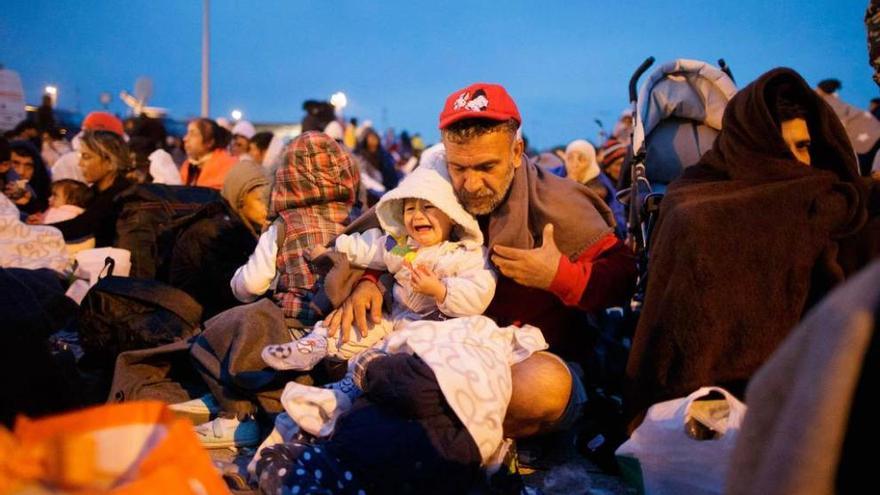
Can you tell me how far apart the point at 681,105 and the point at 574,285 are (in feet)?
5.39

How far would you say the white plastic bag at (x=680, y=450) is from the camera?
8.42 ft

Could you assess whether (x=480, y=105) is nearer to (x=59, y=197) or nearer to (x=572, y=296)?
(x=572, y=296)

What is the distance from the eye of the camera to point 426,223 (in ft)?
11.7

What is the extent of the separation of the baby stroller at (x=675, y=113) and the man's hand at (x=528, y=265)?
1027 millimetres

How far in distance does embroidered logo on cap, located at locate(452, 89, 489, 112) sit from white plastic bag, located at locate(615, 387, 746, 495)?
1.53 m

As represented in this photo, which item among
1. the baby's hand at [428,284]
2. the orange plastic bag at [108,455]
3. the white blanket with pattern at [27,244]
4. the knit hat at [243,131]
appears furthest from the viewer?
the knit hat at [243,131]

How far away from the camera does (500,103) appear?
355 centimetres

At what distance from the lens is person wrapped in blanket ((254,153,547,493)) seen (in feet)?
9.33

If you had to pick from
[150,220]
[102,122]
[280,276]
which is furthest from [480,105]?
[102,122]

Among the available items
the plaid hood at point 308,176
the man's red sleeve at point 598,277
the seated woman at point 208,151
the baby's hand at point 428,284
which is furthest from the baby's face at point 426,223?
the seated woman at point 208,151

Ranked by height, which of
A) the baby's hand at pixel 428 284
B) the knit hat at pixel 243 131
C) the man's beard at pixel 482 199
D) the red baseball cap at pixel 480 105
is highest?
the red baseball cap at pixel 480 105

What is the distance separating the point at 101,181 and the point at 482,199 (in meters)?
4.85

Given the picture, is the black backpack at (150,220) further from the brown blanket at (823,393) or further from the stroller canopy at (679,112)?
the brown blanket at (823,393)

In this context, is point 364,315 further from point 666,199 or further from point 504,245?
point 666,199
